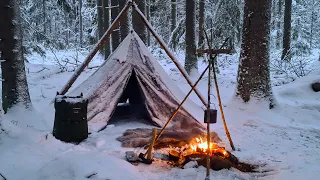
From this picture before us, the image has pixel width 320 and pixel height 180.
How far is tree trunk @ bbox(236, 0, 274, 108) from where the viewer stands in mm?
7406

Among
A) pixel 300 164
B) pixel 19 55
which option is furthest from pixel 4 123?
pixel 300 164

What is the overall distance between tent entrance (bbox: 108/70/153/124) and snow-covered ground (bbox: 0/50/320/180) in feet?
1.42

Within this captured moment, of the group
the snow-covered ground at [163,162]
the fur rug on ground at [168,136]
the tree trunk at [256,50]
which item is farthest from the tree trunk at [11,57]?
the tree trunk at [256,50]

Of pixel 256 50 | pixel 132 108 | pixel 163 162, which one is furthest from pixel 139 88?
pixel 256 50

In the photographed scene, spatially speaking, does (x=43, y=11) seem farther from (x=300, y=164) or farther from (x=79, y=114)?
(x=300, y=164)

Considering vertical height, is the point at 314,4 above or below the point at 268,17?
above

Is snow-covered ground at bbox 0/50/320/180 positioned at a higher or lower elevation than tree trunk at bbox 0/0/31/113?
lower

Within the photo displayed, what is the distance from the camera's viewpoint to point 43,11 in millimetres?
35719

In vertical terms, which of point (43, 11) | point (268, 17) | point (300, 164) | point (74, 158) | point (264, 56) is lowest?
point (300, 164)

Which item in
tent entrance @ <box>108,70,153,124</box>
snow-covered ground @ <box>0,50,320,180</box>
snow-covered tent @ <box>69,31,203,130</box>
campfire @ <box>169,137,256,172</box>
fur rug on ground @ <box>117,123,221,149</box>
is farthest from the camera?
tent entrance @ <box>108,70,153,124</box>

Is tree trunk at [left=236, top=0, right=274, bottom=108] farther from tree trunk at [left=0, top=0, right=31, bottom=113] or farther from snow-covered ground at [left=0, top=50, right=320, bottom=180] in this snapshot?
tree trunk at [left=0, top=0, right=31, bottom=113]

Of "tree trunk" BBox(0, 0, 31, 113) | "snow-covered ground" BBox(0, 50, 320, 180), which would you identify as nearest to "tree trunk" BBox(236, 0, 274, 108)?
"snow-covered ground" BBox(0, 50, 320, 180)

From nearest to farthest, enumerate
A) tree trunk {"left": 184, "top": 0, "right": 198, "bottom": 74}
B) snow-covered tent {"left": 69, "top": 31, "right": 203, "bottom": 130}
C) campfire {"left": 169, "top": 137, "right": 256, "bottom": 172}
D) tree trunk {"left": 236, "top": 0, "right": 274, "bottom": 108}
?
campfire {"left": 169, "top": 137, "right": 256, "bottom": 172}
snow-covered tent {"left": 69, "top": 31, "right": 203, "bottom": 130}
tree trunk {"left": 236, "top": 0, "right": 274, "bottom": 108}
tree trunk {"left": 184, "top": 0, "right": 198, "bottom": 74}

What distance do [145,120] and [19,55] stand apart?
119 inches
